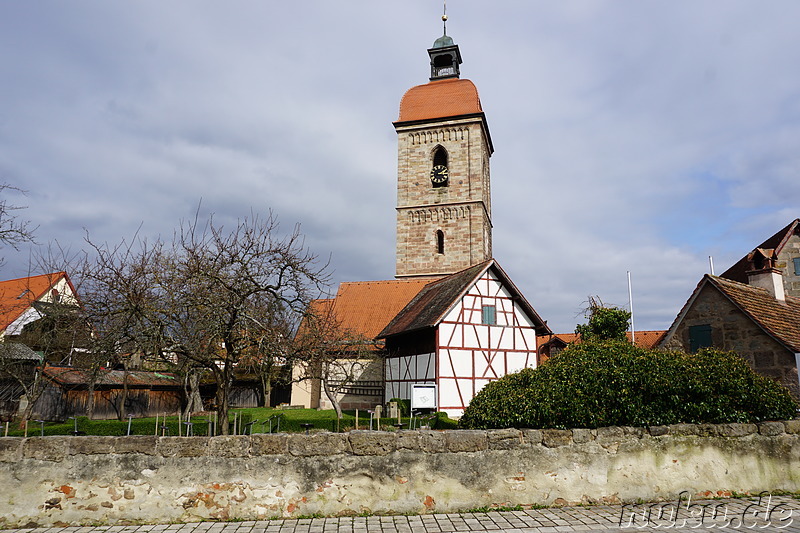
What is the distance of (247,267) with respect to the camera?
1095 cm

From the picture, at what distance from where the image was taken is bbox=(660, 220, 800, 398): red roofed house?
14.0 m

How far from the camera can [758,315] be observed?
1468 centimetres

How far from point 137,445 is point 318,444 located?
2.18 meters

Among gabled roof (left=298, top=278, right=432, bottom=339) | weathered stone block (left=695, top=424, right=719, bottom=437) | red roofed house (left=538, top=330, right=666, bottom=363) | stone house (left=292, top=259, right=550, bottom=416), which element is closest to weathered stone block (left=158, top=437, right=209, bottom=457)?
weathered stone block (left=695, top=424, right=719, bottom=437)

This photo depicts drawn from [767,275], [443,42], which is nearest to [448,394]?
[767,275]

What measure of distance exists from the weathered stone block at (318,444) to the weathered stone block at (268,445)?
3.4 inches

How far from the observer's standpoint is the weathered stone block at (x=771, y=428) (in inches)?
308

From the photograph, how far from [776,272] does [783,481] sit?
35.8 feet

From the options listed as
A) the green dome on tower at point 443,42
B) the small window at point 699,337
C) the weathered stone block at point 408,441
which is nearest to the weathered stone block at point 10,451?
the weathered stone block at point 408,441

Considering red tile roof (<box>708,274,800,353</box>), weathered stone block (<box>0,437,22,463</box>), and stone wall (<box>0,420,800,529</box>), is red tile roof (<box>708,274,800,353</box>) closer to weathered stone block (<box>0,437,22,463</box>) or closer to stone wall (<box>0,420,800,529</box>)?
stone wall (<box>0,420,800,529</box>)

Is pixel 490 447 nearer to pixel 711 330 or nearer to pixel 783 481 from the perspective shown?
pixel 783 481

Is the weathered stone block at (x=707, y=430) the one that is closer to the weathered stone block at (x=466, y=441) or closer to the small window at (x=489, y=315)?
the weathered stone block at (x=466, y=441)

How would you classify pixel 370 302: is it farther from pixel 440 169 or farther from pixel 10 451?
pixel 10 451

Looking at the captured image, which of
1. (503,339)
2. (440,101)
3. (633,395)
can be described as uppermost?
(440,101)
